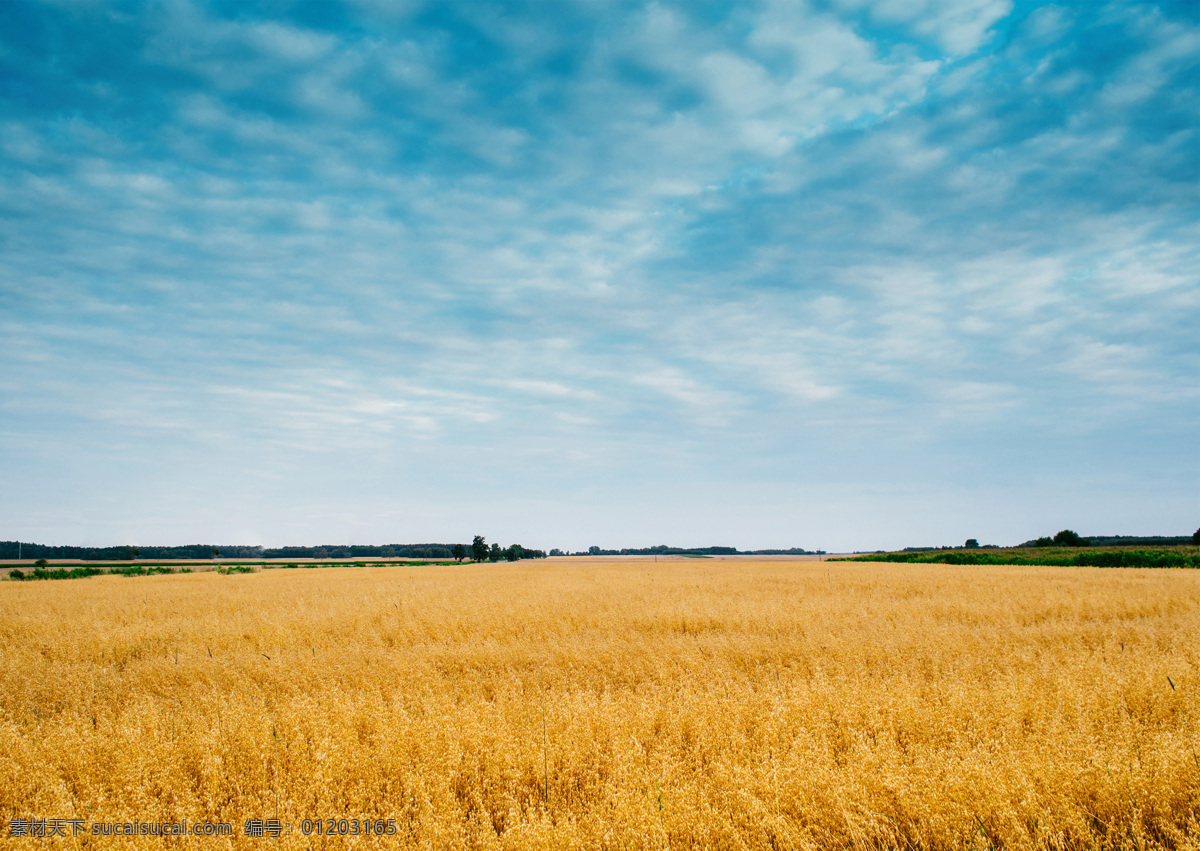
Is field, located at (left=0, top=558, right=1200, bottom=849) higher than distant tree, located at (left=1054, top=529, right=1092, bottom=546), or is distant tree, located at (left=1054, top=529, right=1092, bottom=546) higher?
field, located at (left=0, top=558, right=1200, bottom=849)

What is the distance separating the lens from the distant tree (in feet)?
355

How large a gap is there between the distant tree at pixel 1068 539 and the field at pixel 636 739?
12848cm

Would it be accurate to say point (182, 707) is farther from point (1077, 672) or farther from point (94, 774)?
point (1077, 672)

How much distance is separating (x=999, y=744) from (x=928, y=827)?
72.0 inches

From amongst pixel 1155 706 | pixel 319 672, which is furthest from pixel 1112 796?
pixel 319 672

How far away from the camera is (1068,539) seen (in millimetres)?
110875

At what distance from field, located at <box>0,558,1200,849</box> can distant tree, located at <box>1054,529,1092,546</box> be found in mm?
128478

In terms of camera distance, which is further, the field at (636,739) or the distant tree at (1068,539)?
the distant tree at (1068,539)

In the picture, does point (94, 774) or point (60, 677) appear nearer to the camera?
point (94, 774)

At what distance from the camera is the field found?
4051mm

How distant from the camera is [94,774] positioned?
500 centimetres

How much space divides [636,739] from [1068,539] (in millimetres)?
142317

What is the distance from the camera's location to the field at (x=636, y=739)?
405 centimetres

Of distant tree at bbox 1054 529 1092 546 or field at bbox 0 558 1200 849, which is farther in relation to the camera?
distant tree at bbox 1054 529 1092 546
